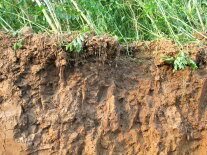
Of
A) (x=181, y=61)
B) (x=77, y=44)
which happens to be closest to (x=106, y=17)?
(x=77, y=44)

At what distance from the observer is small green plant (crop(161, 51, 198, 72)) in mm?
2148

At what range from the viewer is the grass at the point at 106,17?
7.52 feet

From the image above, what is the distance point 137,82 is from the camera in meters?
2.32

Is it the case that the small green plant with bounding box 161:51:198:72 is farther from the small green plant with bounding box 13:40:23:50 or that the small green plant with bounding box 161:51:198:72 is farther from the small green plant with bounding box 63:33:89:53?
the small green plant with bounding box 13:40:23:50

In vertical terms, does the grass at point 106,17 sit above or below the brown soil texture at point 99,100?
above

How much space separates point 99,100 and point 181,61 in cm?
76

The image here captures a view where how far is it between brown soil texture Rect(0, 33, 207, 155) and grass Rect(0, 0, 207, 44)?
0.73 ft

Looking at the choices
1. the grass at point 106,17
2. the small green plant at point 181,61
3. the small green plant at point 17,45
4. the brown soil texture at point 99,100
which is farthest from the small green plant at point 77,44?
the small green plant at point 181,61

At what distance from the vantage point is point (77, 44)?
76.8 inches

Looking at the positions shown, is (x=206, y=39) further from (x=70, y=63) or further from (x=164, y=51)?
(x=70, y=63)

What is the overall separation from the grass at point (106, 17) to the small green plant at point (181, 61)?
18 cm

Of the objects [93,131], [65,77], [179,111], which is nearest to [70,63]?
[65,77]

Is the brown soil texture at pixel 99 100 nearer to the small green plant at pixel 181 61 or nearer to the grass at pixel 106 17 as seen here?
the small green plant at pixel 181 61

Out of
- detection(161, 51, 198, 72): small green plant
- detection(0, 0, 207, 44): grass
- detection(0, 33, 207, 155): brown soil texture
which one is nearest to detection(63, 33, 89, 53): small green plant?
detection(0, 33, 207, 155): brown soil texture
